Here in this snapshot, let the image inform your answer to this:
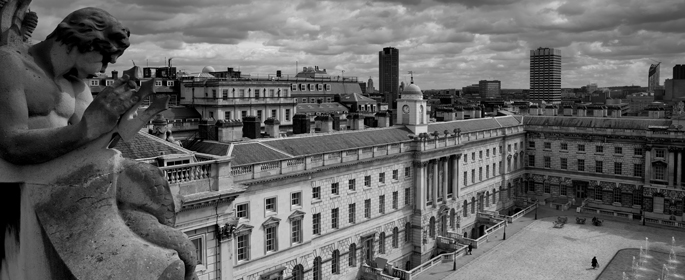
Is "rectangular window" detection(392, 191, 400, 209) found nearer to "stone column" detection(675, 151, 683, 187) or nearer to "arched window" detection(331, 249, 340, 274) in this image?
"arched window" detection(331, 249, 340, 274)

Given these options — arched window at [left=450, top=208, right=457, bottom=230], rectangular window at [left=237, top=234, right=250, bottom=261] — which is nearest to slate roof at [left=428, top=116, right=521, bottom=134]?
arched window at [left=450, top=208, right=457, bottom=230]

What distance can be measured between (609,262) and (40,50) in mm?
56399

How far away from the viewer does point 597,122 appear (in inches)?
3066

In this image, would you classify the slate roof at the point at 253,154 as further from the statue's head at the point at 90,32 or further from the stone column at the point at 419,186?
the statue's head at the point at 90,32

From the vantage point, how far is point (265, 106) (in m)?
79.8

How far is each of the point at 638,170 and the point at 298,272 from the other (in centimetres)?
5466

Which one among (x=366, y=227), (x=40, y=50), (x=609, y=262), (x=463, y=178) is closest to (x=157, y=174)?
(x=40, y=50)

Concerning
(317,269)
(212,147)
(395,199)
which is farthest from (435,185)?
(212,147)

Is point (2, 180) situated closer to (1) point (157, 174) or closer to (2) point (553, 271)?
(1) point (157, 174)

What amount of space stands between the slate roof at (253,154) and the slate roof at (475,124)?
29.1 meters

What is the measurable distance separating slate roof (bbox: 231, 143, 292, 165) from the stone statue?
1232 inches

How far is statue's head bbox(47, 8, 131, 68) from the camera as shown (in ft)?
15.6

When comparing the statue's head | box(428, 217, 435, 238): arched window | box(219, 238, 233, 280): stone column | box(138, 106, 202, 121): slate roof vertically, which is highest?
the statue's head

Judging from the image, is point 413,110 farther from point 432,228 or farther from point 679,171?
point 679,171
